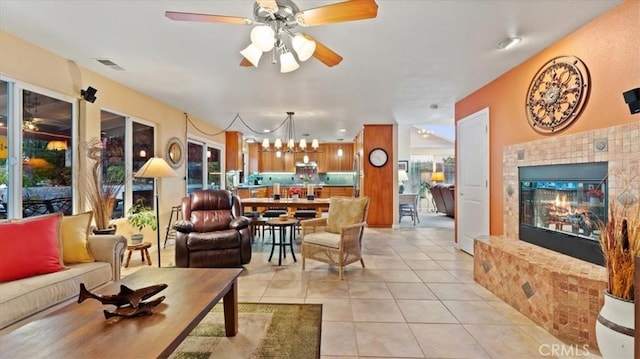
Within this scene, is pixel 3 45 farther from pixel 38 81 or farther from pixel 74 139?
pixel 74 139

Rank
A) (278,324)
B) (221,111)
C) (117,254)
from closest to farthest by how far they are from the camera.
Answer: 1. (278,324)
2. (117,254)
3. (221,111)

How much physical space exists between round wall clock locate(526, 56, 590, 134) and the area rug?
285 cm

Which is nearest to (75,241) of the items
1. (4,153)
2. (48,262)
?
(48,262)

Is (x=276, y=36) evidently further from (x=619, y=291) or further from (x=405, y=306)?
(x=619, y=291)

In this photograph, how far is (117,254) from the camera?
8.83 ft

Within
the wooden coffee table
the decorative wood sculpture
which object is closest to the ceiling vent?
the wooden coffee table

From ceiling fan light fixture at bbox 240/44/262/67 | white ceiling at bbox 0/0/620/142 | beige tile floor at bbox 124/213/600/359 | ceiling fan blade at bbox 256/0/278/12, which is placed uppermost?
white ceiling at bbox 0/0/620/142

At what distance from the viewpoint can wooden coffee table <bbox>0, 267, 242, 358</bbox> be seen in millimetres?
1232

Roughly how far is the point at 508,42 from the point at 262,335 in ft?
10.9

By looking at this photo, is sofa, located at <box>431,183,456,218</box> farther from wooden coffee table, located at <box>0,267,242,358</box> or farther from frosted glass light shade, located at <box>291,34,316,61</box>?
wooden coffee table, located at <box>0,267,242,358</box>

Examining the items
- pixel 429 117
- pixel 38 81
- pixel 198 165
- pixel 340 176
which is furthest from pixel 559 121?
→ pixel 340 176

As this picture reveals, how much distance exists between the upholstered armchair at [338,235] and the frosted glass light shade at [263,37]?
226 centimetres

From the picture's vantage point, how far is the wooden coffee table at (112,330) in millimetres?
1232

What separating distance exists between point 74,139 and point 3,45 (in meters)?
1.13
